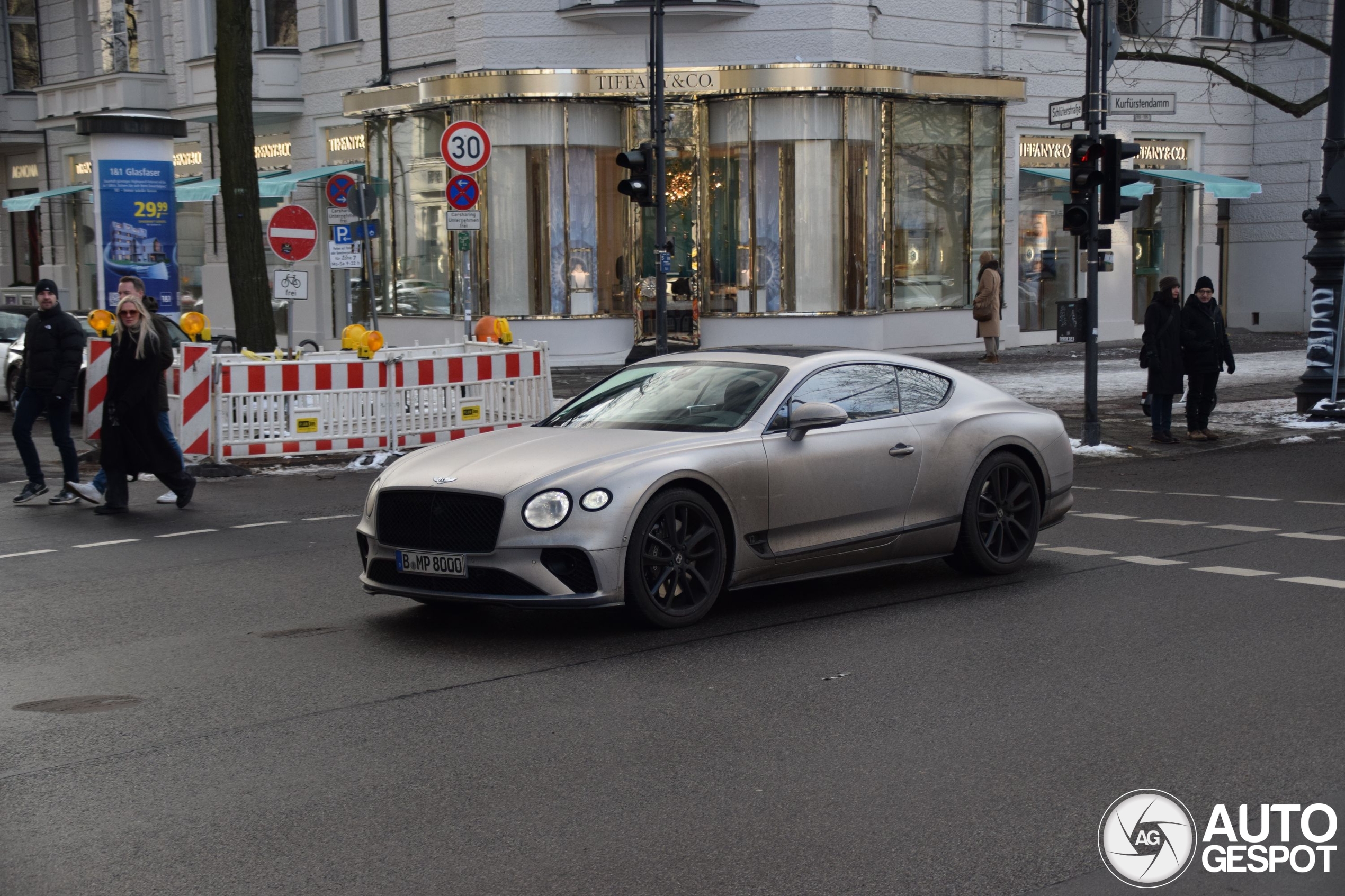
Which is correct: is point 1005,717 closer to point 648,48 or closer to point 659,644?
point 659,644

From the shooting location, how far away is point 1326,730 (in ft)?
19.9

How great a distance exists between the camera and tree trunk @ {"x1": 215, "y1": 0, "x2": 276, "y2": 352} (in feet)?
62.9

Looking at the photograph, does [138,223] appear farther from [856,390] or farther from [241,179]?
[856,390]

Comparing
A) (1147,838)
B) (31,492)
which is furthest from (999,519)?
(31,492)

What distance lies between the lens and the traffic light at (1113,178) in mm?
16312

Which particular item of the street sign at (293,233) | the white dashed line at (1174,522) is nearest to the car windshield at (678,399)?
the white dashed line at (1174,522)

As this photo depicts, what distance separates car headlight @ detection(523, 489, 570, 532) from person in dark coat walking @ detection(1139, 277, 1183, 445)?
417 inches

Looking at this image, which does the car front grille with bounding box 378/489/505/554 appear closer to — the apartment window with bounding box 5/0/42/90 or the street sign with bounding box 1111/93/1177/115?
the street sign with bounding box 1111/93/1177/115

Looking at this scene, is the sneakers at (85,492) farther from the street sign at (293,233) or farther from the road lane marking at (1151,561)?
the road lane marking at (1151,561)

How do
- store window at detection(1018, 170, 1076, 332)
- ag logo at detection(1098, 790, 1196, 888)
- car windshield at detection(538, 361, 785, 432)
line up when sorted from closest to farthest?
ag logo at detection(1098, 790, 1196, 888), car windshield at detection(538, 361, 785, 432), store window at detection(1018, 170, 1076, 332)

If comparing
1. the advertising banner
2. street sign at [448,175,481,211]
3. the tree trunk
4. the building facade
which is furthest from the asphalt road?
the building facade

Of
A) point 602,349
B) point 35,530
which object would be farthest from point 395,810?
point 602,349

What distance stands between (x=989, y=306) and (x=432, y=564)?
68.5ft

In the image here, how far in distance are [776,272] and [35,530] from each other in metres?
17.4
